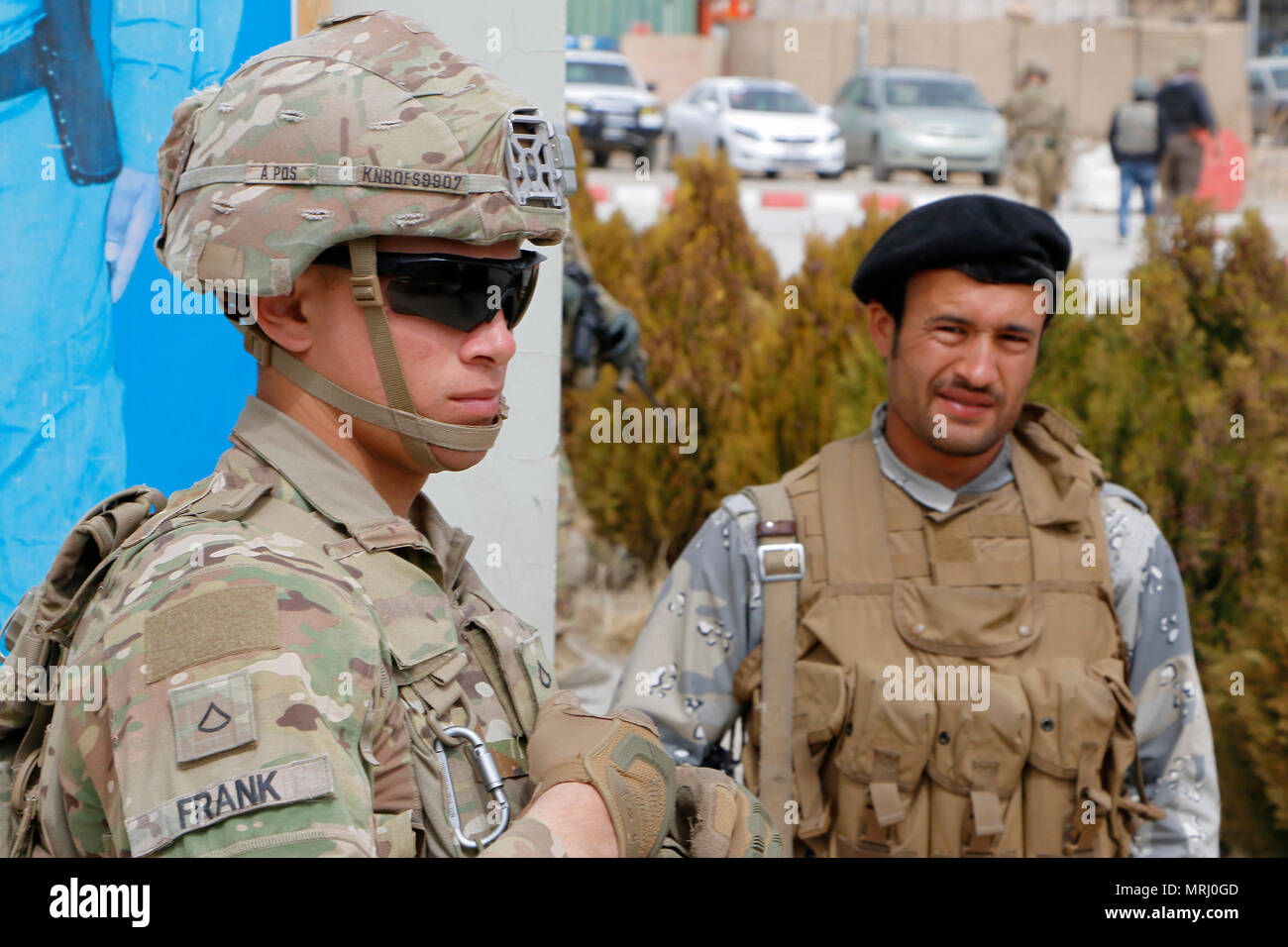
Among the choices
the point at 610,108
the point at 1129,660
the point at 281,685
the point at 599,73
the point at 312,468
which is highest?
the point at 599,73

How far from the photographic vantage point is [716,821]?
1.75 m

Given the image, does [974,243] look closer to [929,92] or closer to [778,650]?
[778,650]

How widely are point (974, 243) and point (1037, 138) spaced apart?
47.1 feet

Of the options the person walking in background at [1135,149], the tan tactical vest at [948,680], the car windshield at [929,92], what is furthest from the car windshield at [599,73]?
the tan tactical vest at [948,680]

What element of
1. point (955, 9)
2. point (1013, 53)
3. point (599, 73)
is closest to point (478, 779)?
point (599, 73)

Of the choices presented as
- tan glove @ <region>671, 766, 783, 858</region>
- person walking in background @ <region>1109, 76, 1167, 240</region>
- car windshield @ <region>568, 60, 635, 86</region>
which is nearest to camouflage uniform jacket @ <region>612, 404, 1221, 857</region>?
tan glove @ <region>671, 766, 783, 858</region>

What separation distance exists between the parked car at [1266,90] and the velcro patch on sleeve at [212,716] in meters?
27.0

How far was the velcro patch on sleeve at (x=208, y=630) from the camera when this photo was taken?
1372mm

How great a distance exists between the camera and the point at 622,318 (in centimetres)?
596

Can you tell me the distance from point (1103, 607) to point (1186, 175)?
12.6m

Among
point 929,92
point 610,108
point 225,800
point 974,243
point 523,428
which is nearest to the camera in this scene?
point 225,800

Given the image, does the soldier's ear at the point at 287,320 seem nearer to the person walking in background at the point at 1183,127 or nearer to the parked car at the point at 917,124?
the person walking in background at the point at 1183,127

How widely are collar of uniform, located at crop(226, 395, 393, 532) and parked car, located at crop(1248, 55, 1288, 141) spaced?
26.6 m
